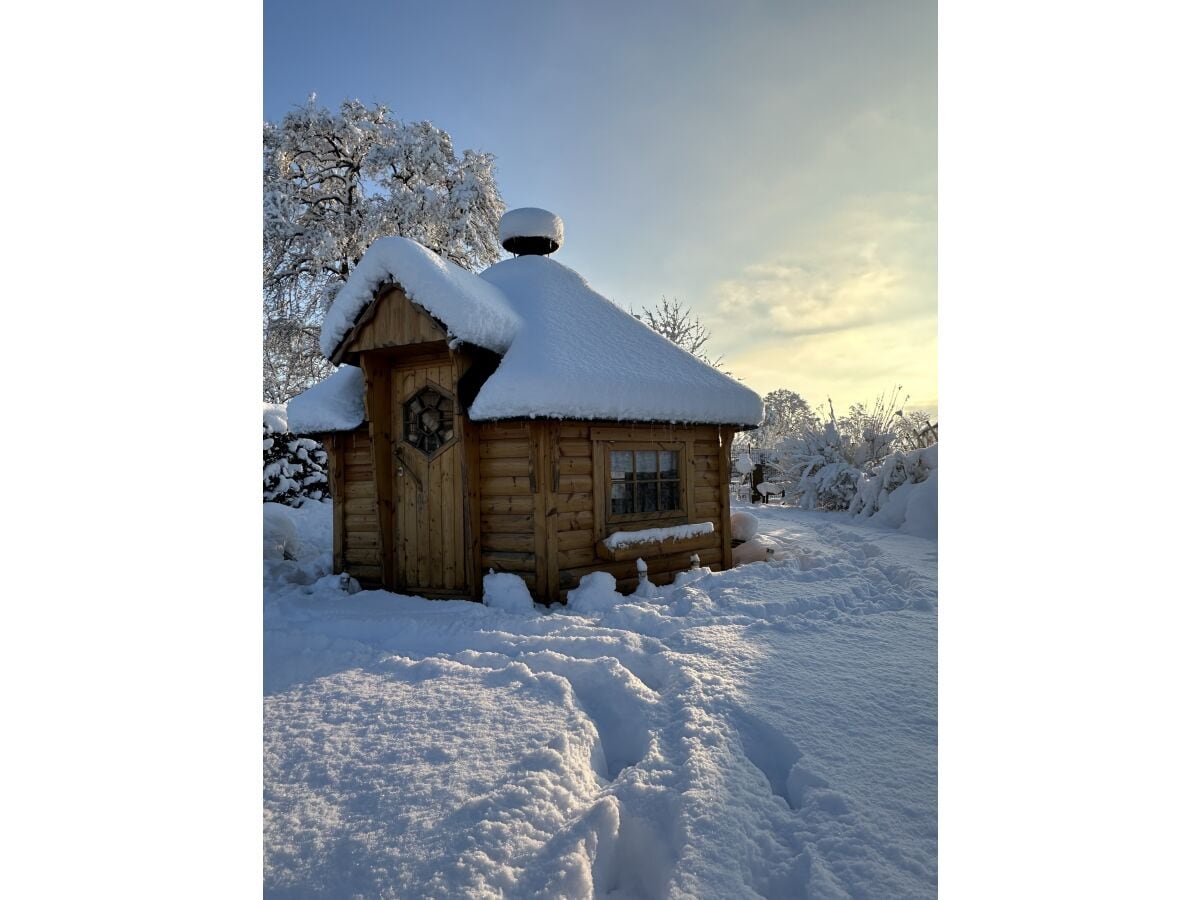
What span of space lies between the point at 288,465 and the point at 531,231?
25.4ft

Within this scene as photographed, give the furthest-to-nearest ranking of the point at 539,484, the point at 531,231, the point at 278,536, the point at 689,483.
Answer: the point at 278,536, the point at 531,231, the point at 689,483, the point at 539,484

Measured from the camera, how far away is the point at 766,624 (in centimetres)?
460

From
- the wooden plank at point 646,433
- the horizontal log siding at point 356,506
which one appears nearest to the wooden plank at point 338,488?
the horizontal log siding at point 356,506

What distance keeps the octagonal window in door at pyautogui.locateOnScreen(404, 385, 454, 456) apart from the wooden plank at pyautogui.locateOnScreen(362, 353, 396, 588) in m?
0.27

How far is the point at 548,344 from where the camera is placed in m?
6.08

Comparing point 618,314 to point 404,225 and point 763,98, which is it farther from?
point 404,225

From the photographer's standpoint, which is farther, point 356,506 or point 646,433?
point 356,506

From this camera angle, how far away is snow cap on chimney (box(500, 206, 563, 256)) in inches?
319

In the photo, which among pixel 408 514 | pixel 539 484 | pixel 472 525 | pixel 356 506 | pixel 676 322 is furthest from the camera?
pixel 676 322

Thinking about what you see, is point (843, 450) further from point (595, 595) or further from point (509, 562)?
point (509, 562)

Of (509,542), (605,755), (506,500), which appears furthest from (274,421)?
(605,755)

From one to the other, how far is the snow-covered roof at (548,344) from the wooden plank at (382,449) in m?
0.55
